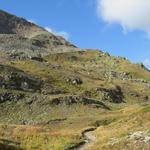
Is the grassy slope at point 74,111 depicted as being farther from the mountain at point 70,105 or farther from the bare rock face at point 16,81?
the bare rock face at point 16,81

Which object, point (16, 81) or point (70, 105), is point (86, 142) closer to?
point (70, 105)

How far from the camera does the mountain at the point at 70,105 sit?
168 feet

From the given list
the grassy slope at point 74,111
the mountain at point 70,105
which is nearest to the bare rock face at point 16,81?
the mountain at point 70,105

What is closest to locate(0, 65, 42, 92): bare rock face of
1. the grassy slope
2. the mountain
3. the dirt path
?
the mountain

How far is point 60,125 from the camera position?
81125 millimetres

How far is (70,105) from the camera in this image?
341ft

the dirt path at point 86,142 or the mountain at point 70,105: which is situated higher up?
the mountain at point 70,105

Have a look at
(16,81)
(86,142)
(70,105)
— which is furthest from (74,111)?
(86,142)

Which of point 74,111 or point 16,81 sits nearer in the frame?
point 74,111

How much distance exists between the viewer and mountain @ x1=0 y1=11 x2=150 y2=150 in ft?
168

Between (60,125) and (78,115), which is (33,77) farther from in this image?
(60,125)

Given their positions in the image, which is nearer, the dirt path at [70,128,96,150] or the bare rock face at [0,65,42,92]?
the dirt path at [70,128,96,150]

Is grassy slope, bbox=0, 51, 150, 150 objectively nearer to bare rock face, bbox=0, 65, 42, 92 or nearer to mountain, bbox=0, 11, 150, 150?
mountain, bbox=0, 11, 150, 150

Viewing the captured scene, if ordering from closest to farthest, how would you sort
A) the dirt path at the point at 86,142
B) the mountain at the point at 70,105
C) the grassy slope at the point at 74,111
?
1. the dirt path at the point at 86,142
2. the mountain at the point at 70,105
3. the grassy slope at the point at 74,111
